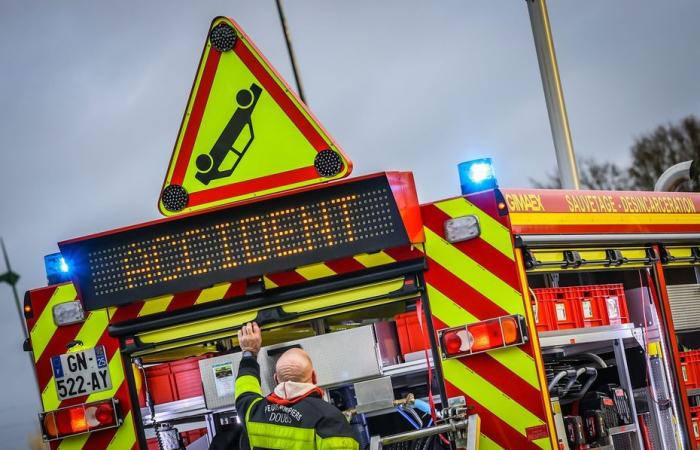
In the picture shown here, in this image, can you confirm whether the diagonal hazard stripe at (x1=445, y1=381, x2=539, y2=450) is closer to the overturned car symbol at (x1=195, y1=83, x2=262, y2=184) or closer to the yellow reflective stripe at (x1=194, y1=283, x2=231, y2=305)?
the yellow reflective stripe at (x1=194, y1=283, x2=231, y2=305)

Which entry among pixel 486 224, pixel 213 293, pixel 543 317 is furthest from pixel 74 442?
pixel 543 317

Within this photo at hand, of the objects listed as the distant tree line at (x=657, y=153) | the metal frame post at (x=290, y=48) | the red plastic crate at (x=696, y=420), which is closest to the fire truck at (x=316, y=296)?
the red plastic crate at (x=696, y=420)

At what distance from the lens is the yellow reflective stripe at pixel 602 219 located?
23.8 feet

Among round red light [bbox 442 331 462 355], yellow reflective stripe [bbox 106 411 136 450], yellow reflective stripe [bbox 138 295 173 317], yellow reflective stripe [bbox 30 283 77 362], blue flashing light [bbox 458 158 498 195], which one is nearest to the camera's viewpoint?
round red light [bbox 442 331 462 355]

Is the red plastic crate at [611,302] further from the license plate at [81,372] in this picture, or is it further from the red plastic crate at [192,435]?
the license plate at [81,372]

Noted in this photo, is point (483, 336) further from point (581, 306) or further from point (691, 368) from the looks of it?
point (691, 368)

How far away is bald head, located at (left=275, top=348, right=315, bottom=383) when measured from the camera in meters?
6.34

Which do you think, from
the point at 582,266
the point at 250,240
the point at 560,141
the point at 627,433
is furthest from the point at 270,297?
the point at 560,141

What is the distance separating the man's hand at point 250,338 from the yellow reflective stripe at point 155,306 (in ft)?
2.03

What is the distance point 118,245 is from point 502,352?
2.16 metres

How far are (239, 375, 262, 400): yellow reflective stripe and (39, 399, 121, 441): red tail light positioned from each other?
1.20m

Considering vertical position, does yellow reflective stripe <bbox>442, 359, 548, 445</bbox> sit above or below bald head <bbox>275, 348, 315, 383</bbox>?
below

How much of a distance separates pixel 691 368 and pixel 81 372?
417 centimetres

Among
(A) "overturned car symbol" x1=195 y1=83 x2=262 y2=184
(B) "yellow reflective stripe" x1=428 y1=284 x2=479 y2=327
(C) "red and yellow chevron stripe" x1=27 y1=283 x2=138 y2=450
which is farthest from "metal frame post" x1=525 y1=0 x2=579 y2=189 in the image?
(C) "red and yellow chevron stripe" x1=27 y1=283 x2=138 y2=450
